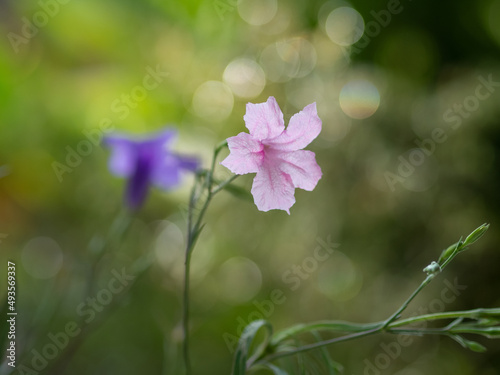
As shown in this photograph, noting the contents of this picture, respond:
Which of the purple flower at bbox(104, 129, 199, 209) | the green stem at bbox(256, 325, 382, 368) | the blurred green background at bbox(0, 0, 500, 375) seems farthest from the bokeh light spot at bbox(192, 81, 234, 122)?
the green stem at bbox(256, 325, 382, 368)

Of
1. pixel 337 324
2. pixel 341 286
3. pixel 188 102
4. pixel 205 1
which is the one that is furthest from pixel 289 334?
pixel 205 1

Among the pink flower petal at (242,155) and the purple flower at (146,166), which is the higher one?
the purple flower at (146,166)

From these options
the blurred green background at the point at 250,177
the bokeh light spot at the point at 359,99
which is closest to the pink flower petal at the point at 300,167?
the blurred green background at the point at 250,177

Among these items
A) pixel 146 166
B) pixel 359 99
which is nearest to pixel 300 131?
pixel 146 166

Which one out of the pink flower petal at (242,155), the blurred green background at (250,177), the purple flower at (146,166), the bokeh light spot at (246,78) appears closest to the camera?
the pink flower petal at (242,155)

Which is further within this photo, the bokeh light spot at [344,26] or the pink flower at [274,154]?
the bokeh light spot at [344,26]

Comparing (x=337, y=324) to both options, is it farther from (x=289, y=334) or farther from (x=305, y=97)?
(x=305, y=97)

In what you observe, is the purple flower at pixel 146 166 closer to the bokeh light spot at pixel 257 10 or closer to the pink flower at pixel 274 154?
the pink flower at pixel 274 154
